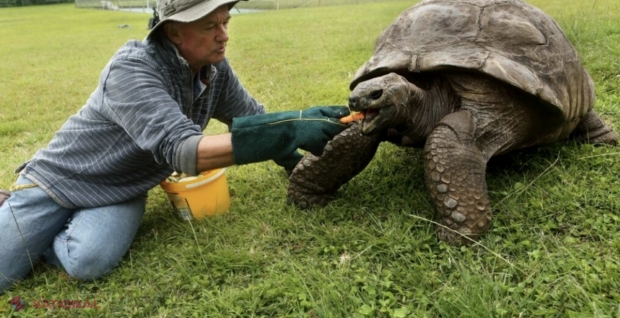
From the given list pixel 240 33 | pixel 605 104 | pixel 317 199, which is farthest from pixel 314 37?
pixel 317 199

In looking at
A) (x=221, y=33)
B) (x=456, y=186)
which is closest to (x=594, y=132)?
(x=456, y=186)

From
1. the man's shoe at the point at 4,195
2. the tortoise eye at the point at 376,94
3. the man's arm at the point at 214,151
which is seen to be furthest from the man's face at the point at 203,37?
the man's shoe at the point at 4,195

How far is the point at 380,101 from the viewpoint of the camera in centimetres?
212

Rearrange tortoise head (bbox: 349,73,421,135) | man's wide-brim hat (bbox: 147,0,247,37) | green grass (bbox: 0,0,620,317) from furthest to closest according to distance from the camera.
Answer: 1. man's wide-brim hat (bbox: 147,0,247,37)
2. tortoise head (bbox: 349,73,421,135)
3. green grass (bbox: 0,0,620,317)

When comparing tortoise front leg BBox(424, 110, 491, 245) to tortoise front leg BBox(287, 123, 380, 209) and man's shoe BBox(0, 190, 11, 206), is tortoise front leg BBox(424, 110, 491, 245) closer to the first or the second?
tortoise front leg BBox(287, 123, 380, 209)

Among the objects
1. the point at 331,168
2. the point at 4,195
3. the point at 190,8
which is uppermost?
the point at 190,8

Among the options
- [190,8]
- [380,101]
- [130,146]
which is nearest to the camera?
[380,101]

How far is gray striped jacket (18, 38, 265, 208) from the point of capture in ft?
7.49

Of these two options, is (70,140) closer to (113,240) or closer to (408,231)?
(113,240)

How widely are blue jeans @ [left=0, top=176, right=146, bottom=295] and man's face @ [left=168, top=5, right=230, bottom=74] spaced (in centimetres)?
94

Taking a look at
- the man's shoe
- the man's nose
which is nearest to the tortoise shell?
the man's nose

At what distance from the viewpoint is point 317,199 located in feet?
9.31

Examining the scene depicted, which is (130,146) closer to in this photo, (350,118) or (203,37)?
(203,37)

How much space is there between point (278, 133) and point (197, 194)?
907 mm
